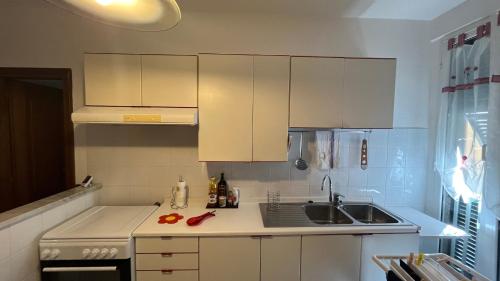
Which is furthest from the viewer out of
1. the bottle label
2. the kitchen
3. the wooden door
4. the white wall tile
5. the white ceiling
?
the wooden door

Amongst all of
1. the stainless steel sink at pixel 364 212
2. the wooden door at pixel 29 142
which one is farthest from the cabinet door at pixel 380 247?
the wooden door at pixel 29 142

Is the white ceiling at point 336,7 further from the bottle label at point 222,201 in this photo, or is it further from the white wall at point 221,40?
the bottle label at point 222,201

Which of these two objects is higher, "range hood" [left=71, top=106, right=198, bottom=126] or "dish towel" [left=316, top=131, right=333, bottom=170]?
"range hood" [left=71, top=106, right=198, bottom=126]

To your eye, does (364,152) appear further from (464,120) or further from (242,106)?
(242,106)

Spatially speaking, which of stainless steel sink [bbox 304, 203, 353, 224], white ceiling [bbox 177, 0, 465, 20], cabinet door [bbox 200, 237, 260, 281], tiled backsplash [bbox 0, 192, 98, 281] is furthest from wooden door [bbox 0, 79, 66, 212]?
stainless steel sink [bbox 304, 203, 353, 224]

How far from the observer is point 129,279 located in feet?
4.66

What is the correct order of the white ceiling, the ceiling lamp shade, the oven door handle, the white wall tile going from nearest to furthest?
the ceiling lamp shade < the oven door handle < the white wall tile < the white ceiling

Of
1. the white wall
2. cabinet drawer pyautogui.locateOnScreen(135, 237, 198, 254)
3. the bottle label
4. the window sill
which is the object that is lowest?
cabinet drawer pyautogui.locateOnScreen(135, 237, 198, 254)

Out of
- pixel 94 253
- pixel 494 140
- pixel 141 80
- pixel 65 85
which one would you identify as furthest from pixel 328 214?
pixel 65 85

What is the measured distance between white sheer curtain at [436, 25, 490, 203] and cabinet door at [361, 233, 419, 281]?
0.54 metres

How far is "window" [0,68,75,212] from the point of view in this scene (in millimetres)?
1931

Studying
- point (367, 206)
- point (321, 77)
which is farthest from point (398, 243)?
point (321, 77)

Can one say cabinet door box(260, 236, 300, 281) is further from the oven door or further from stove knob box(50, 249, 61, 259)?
stove knob box(50, 249, 61, 259)

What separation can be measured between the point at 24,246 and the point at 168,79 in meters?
1.34
